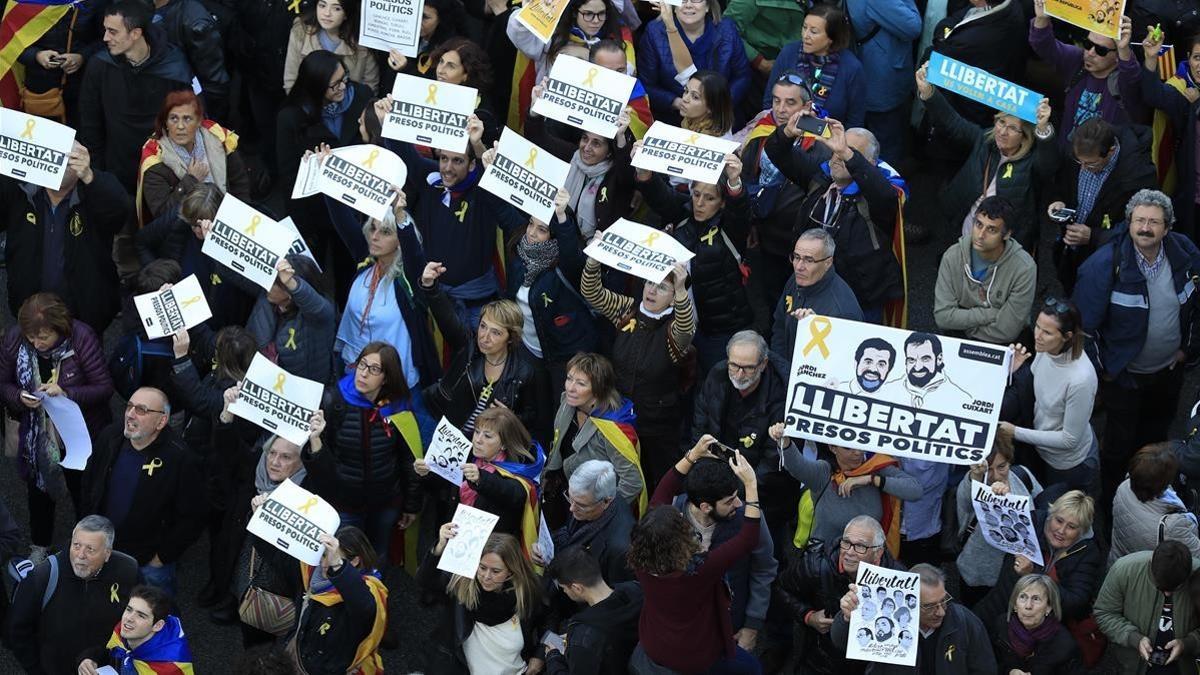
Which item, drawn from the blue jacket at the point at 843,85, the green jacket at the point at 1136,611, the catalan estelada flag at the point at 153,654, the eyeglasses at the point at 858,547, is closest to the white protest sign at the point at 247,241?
the catalan estelada flag at the point at 153,654

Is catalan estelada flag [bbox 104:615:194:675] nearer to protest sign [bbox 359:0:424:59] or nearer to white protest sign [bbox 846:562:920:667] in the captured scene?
white protest sign [bbox 846:562:920:667]

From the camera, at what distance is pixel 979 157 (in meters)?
12.4

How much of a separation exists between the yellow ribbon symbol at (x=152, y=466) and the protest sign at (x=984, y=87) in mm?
4839

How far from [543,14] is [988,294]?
338 centimetres

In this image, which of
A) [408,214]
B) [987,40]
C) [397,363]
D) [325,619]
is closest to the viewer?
[325,619]

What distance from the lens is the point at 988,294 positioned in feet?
38.2

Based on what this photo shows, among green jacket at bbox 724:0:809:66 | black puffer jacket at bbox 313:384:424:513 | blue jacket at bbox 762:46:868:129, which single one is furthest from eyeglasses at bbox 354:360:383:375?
green jacket at bbox 724:0:809:66

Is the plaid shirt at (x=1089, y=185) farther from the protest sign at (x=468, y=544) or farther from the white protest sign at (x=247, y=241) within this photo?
the white protest sign at (x=247, y=241)

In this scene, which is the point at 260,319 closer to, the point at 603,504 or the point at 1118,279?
the point at 603,504

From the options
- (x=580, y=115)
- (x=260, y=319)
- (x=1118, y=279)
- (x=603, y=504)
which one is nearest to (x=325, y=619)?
(x=603, y=504)

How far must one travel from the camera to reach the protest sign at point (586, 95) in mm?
12211

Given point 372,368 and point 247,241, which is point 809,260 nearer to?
point 372,368

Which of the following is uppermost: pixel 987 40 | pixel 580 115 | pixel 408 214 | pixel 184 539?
pixel 987 40

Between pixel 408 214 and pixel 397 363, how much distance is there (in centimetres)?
118
